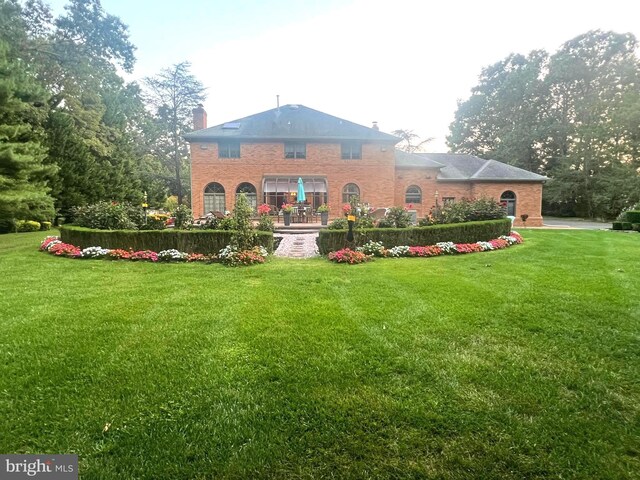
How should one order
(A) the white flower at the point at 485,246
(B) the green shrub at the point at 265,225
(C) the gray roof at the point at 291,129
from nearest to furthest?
1. (A) the white flower at the point at 485,246
2. (B) the green shrub at the point at 265,225
3. (C) the gray roof at the point at 291,129

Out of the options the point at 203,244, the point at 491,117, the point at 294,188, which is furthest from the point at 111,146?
the point at 491,117

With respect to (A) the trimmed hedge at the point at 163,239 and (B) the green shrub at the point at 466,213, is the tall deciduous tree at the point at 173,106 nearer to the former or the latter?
(A) the trimmed hedge at the point at 163,239

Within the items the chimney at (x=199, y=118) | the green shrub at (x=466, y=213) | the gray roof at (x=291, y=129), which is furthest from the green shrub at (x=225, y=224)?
the chimney at (x=199, y=118)

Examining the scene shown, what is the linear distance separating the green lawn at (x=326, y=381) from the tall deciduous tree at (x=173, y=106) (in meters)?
37.8

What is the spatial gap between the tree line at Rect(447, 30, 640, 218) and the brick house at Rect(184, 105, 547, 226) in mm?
14057

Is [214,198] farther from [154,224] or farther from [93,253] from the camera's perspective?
[93,253]

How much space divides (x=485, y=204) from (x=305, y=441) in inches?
529

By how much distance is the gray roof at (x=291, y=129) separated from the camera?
24.8 meters

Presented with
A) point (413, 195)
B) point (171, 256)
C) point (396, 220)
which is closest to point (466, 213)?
point (396, 220)

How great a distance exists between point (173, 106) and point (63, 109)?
18176 mm

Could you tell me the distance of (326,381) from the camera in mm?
3334

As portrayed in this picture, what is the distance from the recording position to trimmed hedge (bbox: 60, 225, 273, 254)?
1028 cm

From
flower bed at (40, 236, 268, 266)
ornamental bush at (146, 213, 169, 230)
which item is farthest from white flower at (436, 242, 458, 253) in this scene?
ornamental bush at (146, 213, 169, 230)

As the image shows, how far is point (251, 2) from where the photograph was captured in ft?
28.1
